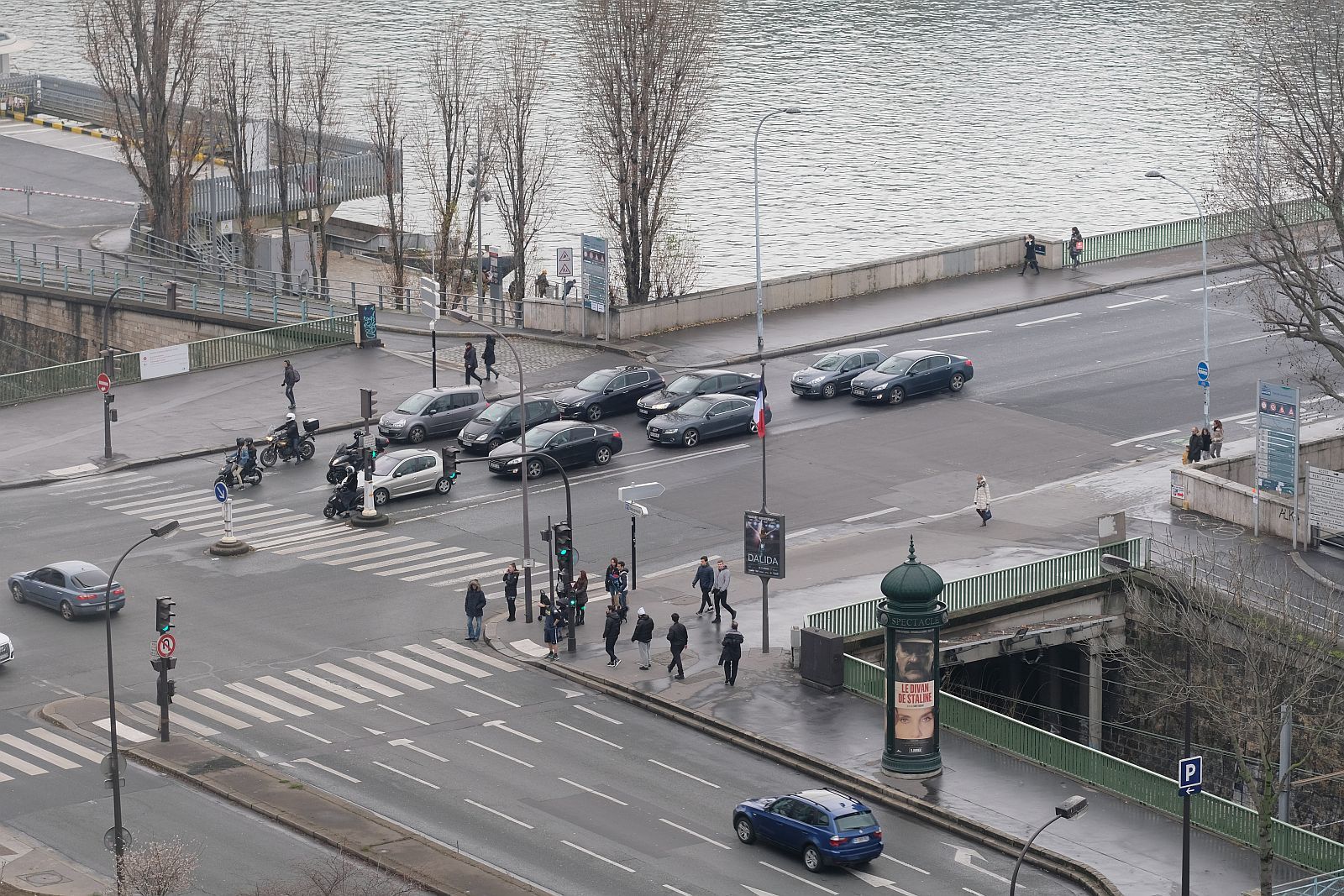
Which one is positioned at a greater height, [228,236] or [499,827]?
[228,236]

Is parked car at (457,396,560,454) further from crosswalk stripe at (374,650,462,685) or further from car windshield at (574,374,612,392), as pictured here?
crosswalk stripe at (374,650,462,685)

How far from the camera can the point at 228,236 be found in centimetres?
9694

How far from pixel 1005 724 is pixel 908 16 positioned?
4940 inches

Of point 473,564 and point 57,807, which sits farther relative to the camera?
point 473,564

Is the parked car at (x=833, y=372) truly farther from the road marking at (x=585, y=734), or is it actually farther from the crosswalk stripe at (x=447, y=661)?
the road marking at (x=585, y=734)

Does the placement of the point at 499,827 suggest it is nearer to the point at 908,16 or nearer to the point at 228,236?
the point at 228,236

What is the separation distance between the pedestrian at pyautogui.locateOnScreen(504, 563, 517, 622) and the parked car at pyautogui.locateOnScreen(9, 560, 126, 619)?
9.49 metres

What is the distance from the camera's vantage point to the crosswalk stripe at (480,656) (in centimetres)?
5028

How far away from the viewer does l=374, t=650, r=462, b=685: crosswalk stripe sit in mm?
49219

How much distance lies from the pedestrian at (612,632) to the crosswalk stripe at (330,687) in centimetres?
577

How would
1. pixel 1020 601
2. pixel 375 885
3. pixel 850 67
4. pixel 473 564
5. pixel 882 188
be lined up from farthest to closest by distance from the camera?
pixel 850 67 < pixel 882 188 < pixel 473 564 < pixel 1020 601 < pixel 375 885

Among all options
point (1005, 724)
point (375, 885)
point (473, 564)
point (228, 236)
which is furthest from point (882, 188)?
point (375, 885)

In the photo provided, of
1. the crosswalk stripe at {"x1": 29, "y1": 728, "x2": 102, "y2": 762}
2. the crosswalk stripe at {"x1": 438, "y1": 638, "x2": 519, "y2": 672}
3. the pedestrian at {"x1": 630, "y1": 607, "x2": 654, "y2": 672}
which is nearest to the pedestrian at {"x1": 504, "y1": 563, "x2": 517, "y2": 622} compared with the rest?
the crosswalk stripe at {"x1": 438, "y1": 638, "x2": 519, "y2": 672}

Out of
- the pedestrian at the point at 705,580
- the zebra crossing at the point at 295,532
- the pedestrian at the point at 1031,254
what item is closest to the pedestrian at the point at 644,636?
the pedestrian at the point at 705,580
